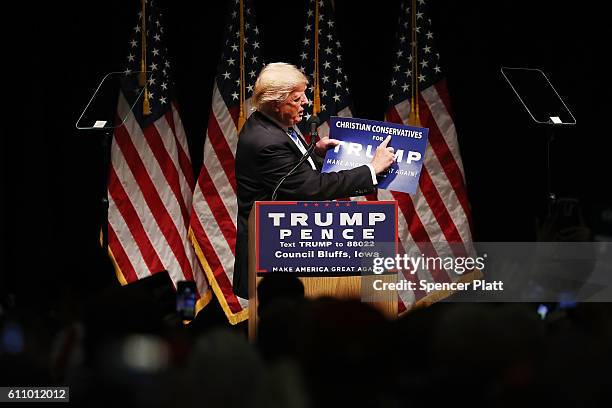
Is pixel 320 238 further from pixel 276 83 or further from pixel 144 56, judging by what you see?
pixel 144 56

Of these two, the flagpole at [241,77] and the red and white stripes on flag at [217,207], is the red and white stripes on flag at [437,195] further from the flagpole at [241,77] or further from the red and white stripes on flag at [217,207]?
the red and white stripes on flag at [217,207]

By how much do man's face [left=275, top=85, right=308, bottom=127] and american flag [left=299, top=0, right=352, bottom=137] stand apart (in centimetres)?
185

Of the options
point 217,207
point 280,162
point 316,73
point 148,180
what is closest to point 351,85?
point 316,73

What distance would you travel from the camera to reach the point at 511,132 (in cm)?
676

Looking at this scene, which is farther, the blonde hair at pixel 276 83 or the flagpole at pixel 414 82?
the flagpole at pixel 414 82

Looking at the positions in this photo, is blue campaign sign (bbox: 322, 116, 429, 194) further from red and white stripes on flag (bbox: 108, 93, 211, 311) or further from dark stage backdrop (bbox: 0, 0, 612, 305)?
dark stage backdrop (bbox: 0, 0, 612, 305)

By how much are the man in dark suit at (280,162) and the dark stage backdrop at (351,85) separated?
215cm

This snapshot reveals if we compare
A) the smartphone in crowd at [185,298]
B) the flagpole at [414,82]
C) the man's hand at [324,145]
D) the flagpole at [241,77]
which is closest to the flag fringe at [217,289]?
the flagpole at [241,77]

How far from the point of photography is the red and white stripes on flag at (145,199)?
6535mm

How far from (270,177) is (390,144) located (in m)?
0.55

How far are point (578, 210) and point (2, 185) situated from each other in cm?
371

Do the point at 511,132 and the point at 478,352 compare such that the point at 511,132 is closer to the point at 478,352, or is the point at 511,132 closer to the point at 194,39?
the point at 194,39

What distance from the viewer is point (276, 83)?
4625 millimetres

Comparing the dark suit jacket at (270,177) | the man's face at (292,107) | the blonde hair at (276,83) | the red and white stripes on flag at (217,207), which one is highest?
the blonde hair at (276,83)
